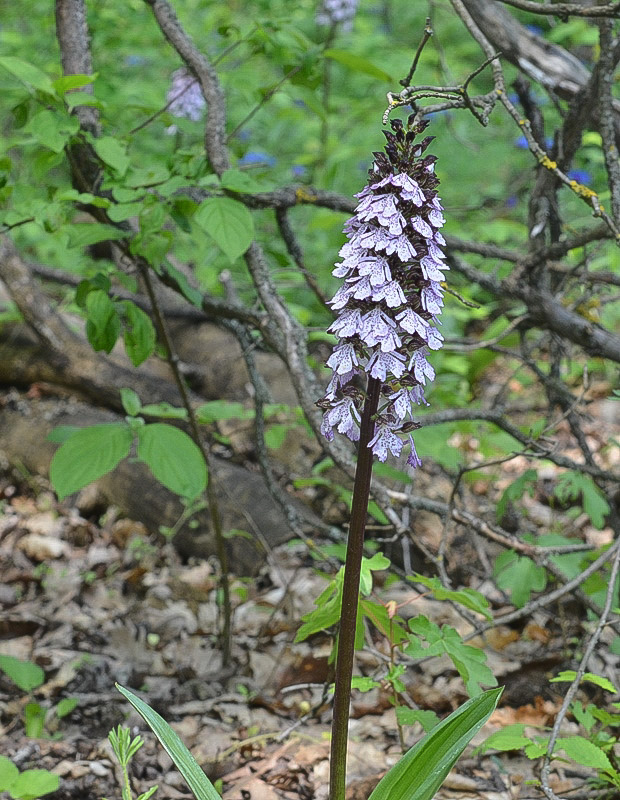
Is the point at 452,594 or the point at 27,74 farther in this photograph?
the point at 27,74

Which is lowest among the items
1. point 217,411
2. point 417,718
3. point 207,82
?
point 417,718

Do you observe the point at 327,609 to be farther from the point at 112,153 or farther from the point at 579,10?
the point at 579,10

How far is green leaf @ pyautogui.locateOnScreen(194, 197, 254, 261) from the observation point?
6.03 ft

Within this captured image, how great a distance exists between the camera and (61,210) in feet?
6.52

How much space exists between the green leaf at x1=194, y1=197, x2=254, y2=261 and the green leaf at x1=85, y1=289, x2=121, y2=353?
1.34ft

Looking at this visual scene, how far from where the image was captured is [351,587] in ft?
4.20

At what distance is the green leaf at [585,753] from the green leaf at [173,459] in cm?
105

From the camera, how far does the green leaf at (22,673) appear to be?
7.31ft

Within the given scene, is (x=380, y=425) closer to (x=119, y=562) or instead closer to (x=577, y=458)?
(x=119, y=562)

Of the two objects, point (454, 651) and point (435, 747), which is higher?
point (454, 651)

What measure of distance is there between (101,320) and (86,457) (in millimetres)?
415

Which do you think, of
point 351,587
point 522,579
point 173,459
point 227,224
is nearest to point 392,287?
point 351,587

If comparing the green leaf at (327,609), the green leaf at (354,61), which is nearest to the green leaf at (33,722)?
the green leaf at (327,609)

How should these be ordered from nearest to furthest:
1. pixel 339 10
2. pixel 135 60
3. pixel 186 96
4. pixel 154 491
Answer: pixel 186 96, pixel 154 491, pixel 339 10, pixel 135 60
